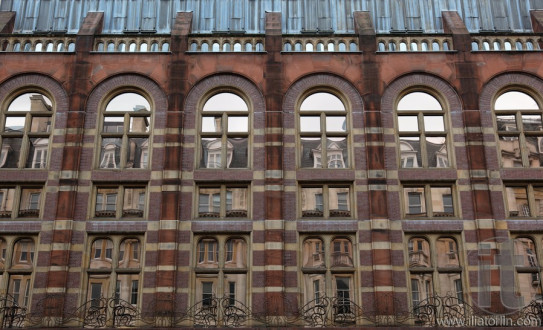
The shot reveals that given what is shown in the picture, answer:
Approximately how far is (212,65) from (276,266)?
7.49 m

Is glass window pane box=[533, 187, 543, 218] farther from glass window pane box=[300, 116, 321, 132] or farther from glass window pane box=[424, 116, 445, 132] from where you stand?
glass window pane box=[300, 116, 321, 132]

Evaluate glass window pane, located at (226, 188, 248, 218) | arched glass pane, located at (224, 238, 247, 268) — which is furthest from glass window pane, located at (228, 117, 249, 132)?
arched glass pane, located at (224, 238, 247, 268)

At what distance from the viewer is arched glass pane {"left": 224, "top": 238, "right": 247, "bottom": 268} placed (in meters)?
19.8

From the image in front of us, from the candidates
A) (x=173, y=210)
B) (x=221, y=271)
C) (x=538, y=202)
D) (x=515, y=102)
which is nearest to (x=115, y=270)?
(x=173, y=210)

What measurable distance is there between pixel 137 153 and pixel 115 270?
13.1 feet

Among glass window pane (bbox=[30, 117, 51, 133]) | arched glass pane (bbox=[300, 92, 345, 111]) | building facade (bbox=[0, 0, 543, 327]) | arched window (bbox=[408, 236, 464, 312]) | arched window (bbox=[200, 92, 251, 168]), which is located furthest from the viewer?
arched glass pane (bbox=[300, 92, 345, 111])

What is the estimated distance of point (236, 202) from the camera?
67.6 feet

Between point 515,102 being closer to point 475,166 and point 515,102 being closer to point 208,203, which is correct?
point 475,166

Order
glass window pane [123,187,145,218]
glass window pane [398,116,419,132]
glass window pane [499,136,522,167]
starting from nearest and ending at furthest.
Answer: glass window pane [123,187,145,218] → glass window pane [499,136,522,167] → glass window pane [398,116,419,132]

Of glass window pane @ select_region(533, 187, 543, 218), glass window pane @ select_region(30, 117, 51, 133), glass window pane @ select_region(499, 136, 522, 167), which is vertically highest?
glass window pane @ select_region(30, 117, 51, 133)

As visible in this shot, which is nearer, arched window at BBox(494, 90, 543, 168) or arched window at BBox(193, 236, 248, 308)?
arched window at BBox(193, 236, 248, 308)

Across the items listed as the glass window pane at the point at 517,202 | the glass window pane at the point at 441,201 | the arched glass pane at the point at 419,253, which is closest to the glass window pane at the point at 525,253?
the glass window pane at the point at 517,202

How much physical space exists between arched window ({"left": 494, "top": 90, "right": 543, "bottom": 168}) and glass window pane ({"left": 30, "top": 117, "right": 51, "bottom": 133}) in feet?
50.2

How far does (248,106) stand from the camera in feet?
71.9
